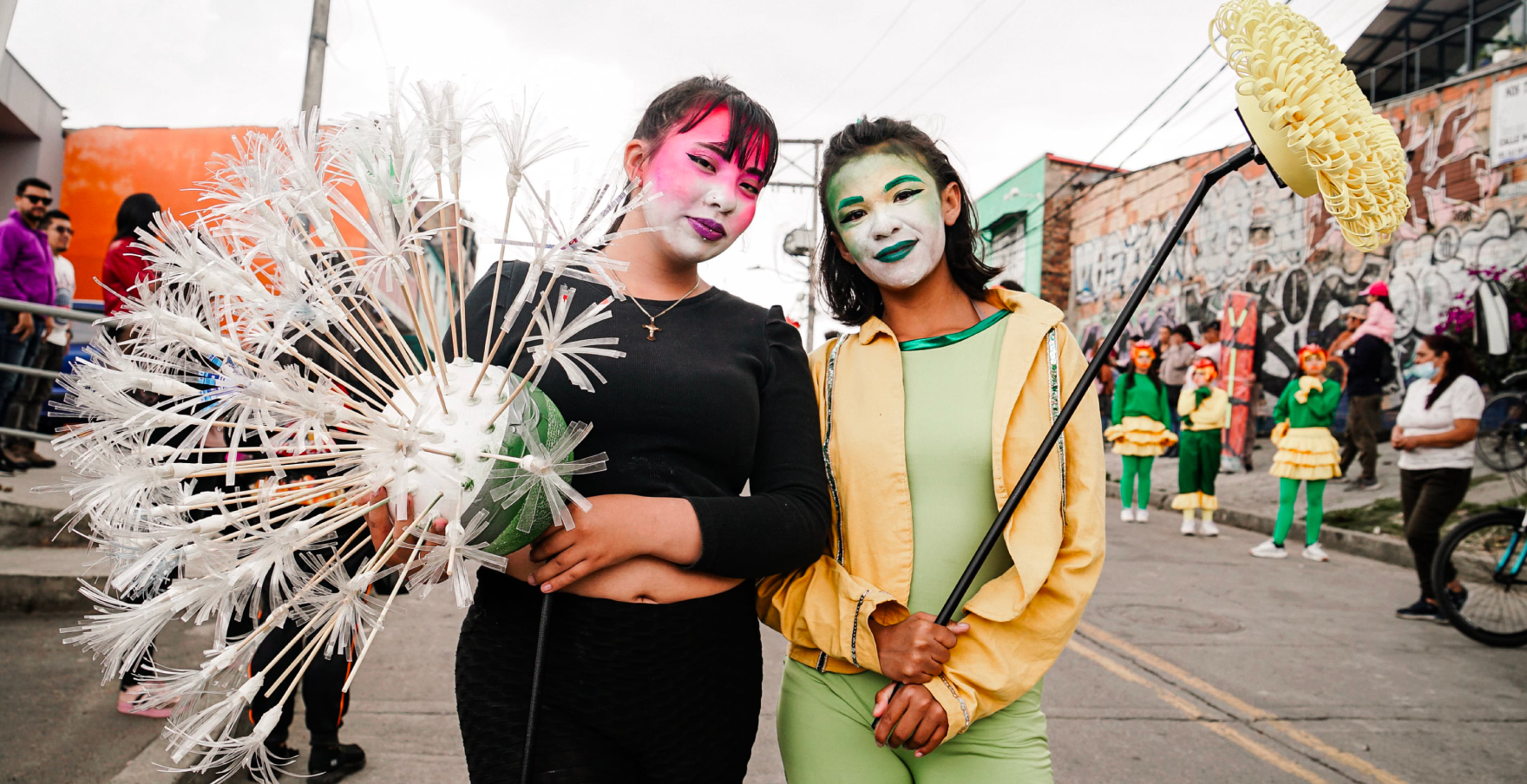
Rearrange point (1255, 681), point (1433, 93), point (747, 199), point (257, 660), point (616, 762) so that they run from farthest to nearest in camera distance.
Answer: point (1433, 93) < point (1255, 681) < point (257, 660) < point (747, 199) < point (616, 762)

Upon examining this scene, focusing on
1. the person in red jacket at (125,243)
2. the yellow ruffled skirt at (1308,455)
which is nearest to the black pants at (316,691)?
the person in red jacket at (125,243)

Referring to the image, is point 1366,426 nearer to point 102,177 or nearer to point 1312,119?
point 1312,119

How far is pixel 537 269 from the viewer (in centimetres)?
120

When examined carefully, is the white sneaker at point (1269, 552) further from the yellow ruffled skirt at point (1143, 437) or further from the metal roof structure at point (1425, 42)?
the metal roof structure at point (1425, 42)

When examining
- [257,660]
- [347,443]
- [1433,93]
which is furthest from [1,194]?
[1433,93]

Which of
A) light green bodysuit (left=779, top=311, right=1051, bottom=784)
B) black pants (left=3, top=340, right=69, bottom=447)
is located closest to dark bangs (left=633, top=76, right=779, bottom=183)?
light green bodysuit (left=779, top=311, right=1051, bottom=784)

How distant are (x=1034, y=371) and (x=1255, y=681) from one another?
349 centimetres

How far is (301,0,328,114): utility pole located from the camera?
9258 mm

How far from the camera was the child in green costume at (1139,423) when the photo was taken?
9766 millimetres

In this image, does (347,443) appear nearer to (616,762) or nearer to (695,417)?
(695,417)

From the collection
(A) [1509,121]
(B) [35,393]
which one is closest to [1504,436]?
(A) [1509,121]

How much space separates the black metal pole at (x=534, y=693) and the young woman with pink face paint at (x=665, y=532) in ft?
0.07

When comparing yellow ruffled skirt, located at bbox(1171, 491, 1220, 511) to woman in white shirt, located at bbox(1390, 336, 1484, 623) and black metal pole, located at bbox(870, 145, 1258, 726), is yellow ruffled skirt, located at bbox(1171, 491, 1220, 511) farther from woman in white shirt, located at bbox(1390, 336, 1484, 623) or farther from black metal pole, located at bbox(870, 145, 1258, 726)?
black metal pole, located at bbox(870, 145, 1258, 726)

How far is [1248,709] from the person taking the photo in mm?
4008
